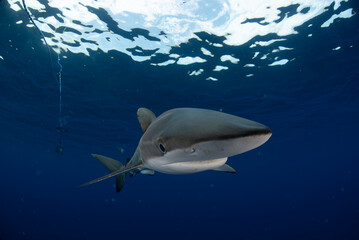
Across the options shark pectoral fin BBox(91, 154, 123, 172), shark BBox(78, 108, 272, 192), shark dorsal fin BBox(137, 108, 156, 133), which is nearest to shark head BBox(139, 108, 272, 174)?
shark BBox(78, 108, 272, 192)

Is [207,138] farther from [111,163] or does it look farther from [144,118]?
[111,163]

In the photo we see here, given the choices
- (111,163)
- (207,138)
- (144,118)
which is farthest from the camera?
(111,163)

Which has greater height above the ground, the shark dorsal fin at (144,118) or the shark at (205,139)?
the shark dorsal fin at (144,118)

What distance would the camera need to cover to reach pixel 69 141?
3616 centimetres

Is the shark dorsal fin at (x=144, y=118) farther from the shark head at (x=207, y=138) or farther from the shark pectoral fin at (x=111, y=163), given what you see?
the shark head at (x=207, y=138)

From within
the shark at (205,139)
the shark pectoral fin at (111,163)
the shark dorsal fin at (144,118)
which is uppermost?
the shark dorsal fin at (144,118)

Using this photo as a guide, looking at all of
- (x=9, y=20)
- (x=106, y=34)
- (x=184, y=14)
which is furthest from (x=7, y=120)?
(x=184, y=14)

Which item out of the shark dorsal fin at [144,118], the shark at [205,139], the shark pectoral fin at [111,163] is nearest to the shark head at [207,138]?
the shark at [205,139]

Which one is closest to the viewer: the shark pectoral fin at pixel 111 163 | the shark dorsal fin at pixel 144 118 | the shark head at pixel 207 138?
the shark head at pixel 207 138

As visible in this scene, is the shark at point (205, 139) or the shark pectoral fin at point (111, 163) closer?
the shark at point (205, 139)

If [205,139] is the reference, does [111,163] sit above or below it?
below

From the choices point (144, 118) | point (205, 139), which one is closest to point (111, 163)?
point (144, 118)

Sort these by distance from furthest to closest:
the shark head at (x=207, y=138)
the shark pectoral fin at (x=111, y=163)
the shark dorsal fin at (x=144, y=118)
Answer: the shark pectoral fin at (x=111, y=163)
the shark dorsal fin at (x=144, y=118)
the shark head at (x=207, y=138)

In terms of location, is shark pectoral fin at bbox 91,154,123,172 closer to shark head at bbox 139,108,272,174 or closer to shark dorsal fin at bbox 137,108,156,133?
shark dorsal fin at bbox 137,108,156,133
